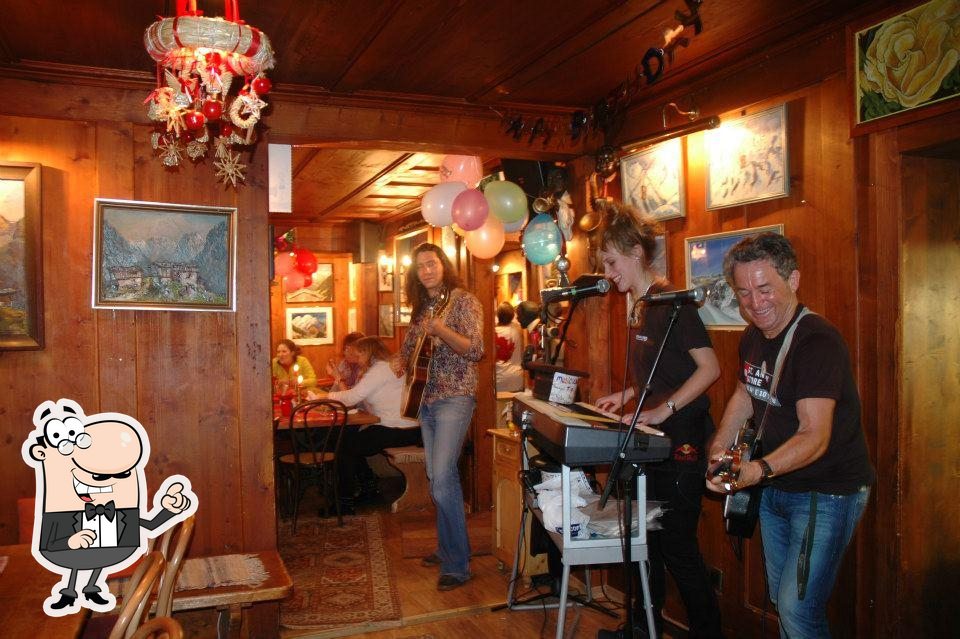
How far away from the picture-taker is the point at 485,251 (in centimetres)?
420

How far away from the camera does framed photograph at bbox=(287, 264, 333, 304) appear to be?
891 cm

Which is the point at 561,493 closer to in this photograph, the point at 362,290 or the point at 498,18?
the point at 498,18

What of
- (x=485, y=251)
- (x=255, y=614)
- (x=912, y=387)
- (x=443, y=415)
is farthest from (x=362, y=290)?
(x=912, y=387)

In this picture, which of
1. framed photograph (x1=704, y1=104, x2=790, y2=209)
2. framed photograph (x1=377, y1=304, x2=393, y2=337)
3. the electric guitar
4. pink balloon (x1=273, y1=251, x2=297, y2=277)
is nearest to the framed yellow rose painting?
framed photograph (x1=704, y1=104, x2=790, y2=209)

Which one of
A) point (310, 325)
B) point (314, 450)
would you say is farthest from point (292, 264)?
point (314, 450)

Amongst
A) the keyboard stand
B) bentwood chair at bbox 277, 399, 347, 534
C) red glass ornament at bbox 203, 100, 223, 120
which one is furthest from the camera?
bentwood chair at bbox 277, 399, 347, 534

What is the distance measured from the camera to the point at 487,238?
412 cm

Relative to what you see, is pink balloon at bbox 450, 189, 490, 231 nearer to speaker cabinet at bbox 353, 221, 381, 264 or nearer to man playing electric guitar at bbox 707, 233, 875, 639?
man playing electric guitar at bbox 707, 233, 875, 639

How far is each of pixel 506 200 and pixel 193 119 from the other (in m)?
1.94

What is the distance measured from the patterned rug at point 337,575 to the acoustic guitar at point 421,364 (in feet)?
3.00

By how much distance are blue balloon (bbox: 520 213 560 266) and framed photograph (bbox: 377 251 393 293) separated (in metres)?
4.23

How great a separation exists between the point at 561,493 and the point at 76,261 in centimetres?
219

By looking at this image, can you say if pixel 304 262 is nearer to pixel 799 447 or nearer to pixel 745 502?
pixel 745 502

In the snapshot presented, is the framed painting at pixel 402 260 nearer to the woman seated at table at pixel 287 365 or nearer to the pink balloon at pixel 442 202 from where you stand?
the woman seated at table at pixel 287 365
